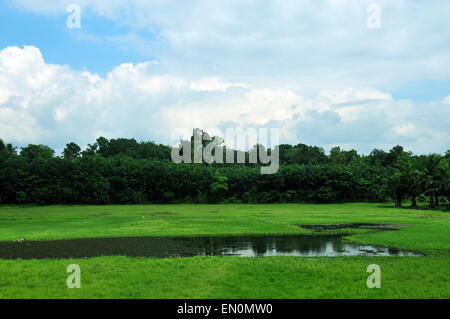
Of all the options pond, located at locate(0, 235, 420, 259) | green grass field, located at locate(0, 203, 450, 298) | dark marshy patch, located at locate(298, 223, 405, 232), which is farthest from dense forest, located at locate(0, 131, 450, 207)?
green grass field, located at locate(0, 203, 450, 298)

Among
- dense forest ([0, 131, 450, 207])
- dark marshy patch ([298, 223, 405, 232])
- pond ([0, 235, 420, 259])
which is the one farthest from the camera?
dense forest ([0, 131, 450, 207])

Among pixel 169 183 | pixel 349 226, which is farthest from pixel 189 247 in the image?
pixel 169 183

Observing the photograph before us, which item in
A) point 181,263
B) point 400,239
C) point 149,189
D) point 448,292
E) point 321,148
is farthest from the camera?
point 321,148

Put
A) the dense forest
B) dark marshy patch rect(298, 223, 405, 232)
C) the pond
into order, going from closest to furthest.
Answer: the pond < dark marshy patch rect(298, 223, 405, 232) < the dense forest

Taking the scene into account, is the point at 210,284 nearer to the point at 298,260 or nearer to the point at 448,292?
the point at 298,260

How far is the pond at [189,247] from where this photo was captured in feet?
53.8

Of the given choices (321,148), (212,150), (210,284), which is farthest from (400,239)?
(321,148)

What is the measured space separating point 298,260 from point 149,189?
51.1 meters

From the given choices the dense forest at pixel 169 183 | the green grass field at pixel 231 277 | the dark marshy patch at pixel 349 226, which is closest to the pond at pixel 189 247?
the green grass field at pixel 231 277

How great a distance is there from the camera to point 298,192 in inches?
2564

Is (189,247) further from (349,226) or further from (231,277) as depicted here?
(349,226)

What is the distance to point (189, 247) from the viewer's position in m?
18.4

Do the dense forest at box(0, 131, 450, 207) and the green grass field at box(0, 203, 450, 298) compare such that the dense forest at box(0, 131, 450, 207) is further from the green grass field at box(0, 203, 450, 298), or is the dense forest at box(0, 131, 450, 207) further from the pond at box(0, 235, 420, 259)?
the green grass field at box(0, 203, 450, 298)

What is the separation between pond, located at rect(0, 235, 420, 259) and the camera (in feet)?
53.8
